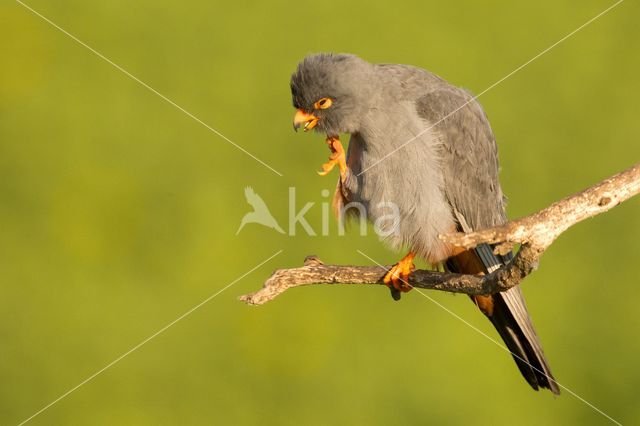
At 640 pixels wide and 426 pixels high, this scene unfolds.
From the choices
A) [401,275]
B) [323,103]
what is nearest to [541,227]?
[401,275]

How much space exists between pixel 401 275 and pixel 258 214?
7.32 feet

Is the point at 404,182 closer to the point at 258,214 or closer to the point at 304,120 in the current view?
the point at 304,120

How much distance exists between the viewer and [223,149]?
22.5 ft

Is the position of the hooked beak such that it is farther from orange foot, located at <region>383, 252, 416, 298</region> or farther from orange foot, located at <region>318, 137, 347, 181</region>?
orange foot, located at <region>383, 252, 416, 298</region>

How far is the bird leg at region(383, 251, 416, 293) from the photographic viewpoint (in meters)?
4.51

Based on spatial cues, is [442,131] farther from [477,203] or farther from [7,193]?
[7,193]

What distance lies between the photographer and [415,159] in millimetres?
4477

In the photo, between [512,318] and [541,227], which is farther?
[512,318]

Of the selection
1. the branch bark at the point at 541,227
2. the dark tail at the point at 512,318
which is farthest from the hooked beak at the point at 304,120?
the branch bark at the point at 541,227

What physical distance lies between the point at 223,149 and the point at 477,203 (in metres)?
2.73

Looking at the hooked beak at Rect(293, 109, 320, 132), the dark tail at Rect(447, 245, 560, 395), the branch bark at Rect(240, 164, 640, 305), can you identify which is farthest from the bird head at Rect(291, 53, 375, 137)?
the branch bark at Rect(240, 164, 640, 305)

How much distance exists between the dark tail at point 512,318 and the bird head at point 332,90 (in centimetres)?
96

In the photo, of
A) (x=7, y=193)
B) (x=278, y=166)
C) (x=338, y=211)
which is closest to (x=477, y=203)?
(x=338, y=211)

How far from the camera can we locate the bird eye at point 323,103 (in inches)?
177
